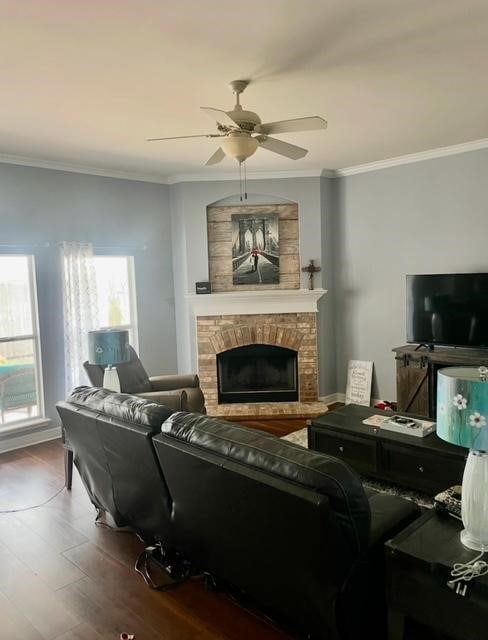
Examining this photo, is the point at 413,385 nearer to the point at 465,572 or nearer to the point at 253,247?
the point at 253,247

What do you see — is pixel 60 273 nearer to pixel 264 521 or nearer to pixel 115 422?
pixel 115 422

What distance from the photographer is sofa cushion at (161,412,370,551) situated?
1.68 metres

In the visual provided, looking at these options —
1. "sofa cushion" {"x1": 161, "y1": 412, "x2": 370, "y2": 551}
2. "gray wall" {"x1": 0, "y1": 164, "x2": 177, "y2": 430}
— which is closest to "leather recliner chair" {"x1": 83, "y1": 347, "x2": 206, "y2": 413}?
"gray wall" {"x1": 0, "y1": 164, "x2": 177, "y2": 430}

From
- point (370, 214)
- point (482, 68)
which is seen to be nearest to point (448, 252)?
point (370, 214)

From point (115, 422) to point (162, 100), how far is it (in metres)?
2.16

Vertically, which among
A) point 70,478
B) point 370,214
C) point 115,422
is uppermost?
point 370,214

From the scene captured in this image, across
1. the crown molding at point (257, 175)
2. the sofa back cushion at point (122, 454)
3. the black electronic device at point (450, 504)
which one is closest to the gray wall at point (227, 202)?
the crown molding at point (257, 175)

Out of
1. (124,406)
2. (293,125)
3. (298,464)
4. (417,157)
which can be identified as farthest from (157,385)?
(417,157)

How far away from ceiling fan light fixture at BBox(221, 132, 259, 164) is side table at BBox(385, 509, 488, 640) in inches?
86.4

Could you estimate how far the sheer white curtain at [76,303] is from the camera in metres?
4.88

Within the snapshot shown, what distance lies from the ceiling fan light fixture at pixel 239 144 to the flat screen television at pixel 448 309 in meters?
2.70

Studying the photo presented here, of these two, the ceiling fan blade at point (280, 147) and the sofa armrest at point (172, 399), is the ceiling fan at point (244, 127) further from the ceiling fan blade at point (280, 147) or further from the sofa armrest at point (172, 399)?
the sofa armrest at point (172, 399)

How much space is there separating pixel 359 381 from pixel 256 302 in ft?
5.20

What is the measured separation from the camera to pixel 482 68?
2.89m
